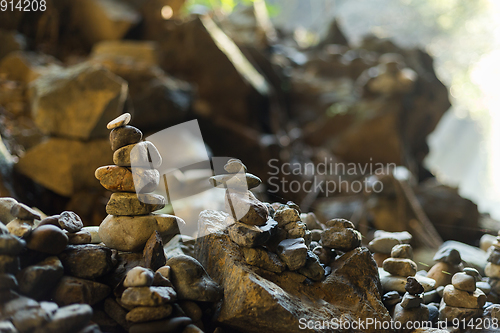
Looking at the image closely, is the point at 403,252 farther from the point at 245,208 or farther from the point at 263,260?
the point at 245,208

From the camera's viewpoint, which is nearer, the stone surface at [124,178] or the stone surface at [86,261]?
the stone surface at [86,261]

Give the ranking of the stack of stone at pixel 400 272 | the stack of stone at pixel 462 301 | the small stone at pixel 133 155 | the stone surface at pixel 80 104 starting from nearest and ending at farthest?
1. the small stone at pixel 133 155
2. the stack of stone at pixel 462 301
3. the stack of stone at pixel 400 272
4. the stone surface at pixel 80 104

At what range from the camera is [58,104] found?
4.66 m

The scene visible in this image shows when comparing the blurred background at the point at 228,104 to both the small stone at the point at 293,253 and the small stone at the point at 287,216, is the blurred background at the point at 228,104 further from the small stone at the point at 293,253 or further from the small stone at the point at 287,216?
the small stone at the point at 293,253

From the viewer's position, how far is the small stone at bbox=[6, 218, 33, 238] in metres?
1.65

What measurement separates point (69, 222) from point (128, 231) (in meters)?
0.31

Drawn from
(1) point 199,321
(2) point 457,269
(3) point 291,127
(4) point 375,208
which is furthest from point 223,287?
(3) point 291,127

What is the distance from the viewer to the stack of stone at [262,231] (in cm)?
187

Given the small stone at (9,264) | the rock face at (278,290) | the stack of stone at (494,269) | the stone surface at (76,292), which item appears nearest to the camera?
the small stone at (9,264)

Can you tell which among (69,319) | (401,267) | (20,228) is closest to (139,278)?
(69,319)

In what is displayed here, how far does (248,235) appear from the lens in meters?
1.83

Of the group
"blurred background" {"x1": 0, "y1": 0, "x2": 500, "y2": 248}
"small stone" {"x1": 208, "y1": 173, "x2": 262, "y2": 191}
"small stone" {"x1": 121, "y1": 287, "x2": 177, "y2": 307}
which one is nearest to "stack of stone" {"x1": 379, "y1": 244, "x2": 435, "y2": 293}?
"blurred background" {"x1": 0, "y1": 0, "x2": 500, "y2": 248}

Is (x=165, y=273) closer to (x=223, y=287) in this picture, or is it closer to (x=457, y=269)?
(x=223, y=287)

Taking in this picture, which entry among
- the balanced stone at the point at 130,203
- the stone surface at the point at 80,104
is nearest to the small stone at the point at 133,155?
the balanced stone at the point at 130,203
